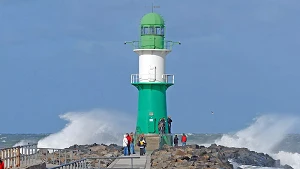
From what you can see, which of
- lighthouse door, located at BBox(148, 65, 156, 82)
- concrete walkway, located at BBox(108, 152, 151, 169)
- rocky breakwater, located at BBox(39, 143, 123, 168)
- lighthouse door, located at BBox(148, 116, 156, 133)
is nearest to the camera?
concrete walkway, located at BBox(108, 152, 151, 169)

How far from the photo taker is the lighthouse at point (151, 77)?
29.9m

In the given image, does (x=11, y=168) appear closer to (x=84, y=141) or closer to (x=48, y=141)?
(x=84, y=141)

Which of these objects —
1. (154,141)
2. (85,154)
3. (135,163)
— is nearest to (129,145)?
(85,154)

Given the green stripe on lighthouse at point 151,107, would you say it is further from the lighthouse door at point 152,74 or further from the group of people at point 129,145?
the group of people at point 129,145

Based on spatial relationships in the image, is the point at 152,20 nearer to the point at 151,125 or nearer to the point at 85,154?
the point at 151,125

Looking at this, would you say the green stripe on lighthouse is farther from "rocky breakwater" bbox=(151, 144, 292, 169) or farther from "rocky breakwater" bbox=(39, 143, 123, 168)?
"rocky breakwater" bbox=(151, 144, 292, 169)

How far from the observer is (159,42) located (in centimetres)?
3036

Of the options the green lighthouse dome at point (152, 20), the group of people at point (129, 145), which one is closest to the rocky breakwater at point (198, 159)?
the group of people at point (129, 145)

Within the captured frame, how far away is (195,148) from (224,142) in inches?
697

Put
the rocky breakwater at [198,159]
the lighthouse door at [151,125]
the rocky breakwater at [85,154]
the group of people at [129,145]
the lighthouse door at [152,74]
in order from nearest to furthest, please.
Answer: the rocky breakwater at [198,159], the rocky breakwater at [85,154], the group of people at [129,145], the lighthouse door at [151,125], the lighthouse door at [152,74]

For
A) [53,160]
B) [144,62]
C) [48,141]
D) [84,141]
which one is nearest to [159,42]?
[144,62]

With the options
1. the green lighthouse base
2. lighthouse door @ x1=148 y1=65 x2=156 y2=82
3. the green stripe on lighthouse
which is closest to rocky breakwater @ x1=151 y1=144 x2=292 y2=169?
the green lighthouse base

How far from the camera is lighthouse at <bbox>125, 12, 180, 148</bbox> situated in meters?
29.9

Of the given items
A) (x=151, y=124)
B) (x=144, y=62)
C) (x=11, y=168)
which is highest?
(x=144, y=62)
